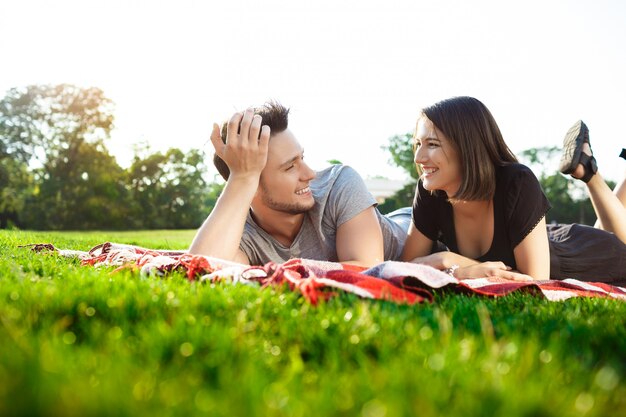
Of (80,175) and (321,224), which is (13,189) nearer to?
(80,175)

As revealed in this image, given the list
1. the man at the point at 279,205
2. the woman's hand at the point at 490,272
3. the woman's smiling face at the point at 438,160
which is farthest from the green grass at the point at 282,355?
the woman's smiling face at the point at 438,160

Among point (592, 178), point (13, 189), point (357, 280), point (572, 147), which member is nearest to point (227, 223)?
point (357, 280)

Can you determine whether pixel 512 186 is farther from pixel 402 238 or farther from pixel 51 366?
pixel 51 366

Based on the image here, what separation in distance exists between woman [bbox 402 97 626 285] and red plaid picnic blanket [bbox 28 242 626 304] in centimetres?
52

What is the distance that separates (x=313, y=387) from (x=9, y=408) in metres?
0.67

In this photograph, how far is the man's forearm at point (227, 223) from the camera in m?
4.00

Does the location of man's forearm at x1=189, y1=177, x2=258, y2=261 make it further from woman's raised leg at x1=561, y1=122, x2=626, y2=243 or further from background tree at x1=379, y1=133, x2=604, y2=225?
background tree at x1=379, y1=133, x2=604, y2=225

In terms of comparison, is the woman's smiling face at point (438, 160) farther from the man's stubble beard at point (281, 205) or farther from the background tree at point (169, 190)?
the background tree at point (169, 190)

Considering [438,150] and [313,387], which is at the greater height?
[438,150]

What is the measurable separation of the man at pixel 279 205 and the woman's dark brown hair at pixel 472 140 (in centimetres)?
75

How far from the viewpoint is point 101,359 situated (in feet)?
4.70

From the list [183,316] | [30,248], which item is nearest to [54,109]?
[30,248]

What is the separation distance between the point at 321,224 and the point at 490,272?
133 centimetres

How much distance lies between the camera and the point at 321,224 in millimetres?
4625
